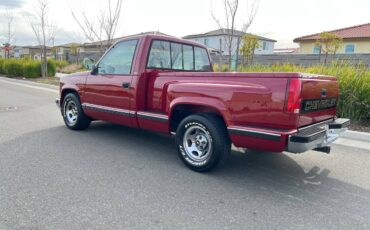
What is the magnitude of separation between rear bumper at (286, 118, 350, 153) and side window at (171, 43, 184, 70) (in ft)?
8.09

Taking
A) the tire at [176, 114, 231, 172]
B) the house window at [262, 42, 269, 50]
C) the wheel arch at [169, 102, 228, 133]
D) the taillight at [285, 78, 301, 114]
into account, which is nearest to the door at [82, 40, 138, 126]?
the wheel arch at [169, 102, 228, 133]

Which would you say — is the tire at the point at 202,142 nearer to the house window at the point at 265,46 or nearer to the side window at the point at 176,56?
the side window at the point at 176,56

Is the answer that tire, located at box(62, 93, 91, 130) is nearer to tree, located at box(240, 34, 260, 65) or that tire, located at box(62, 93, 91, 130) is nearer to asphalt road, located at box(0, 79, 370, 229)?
asphalt road, located at box(0, 79, 370, 229)

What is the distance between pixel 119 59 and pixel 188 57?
1231 mm

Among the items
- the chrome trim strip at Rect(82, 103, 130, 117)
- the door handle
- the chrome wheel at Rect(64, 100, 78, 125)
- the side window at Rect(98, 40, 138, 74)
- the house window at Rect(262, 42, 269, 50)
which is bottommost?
the chrome wheel at Rect(64, 100, 78, 125)

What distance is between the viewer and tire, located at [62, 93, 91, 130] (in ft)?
19.0

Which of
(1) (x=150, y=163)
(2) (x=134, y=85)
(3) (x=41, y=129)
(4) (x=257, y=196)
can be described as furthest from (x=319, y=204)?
(3) (x=41, y=129)

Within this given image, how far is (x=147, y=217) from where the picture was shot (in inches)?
109

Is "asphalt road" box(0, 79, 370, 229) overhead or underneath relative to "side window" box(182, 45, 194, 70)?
underneath

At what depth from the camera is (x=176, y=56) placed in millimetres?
5012

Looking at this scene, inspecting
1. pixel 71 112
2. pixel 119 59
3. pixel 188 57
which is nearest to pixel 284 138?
pixel 188 57

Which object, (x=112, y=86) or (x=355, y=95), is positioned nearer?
(x=112, y=86)

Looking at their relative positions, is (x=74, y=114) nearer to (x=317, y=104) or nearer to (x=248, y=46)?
(x=317, y=104)

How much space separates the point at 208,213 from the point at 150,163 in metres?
1.57
